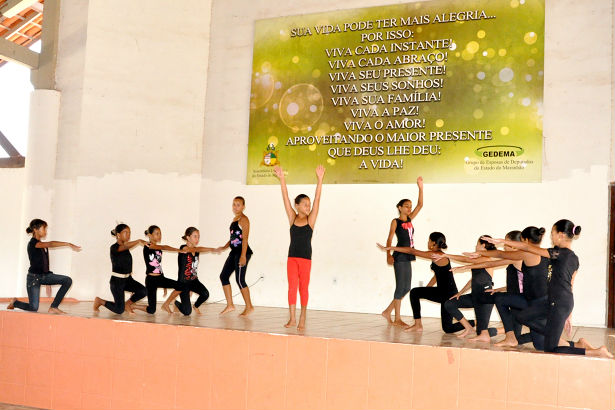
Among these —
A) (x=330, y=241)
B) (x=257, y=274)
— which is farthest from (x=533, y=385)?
(x=257, y=274)

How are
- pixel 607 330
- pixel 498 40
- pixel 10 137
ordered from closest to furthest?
pixel 607 330 → pixel 498 40 → pixel 10 137

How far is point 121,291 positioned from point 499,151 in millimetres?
5754

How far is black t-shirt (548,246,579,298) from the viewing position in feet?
17.2

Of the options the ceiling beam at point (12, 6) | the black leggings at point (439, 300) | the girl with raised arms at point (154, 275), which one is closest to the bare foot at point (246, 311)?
the girl with raised arms at point (154, 275)

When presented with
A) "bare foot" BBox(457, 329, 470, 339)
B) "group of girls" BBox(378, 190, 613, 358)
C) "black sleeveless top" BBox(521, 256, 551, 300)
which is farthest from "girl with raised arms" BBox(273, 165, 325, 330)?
A: "black sleeveless top" BBox(521, 256, 551, 300)

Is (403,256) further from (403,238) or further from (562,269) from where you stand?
(562,269)

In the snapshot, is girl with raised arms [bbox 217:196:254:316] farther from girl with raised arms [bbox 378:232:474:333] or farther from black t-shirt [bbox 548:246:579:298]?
black t-shirt [bbox 548:246:579:298]

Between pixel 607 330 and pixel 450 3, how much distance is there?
535cm

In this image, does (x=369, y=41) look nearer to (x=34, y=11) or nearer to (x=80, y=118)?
(x=80, y=118)

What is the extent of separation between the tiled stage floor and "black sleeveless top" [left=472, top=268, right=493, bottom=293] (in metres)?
0.55

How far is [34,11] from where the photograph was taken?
13.4 m

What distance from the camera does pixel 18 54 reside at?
10344mm

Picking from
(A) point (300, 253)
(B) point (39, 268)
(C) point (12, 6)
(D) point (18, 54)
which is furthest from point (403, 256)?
(C) point (12, 6)

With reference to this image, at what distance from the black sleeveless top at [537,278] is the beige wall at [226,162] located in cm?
336
